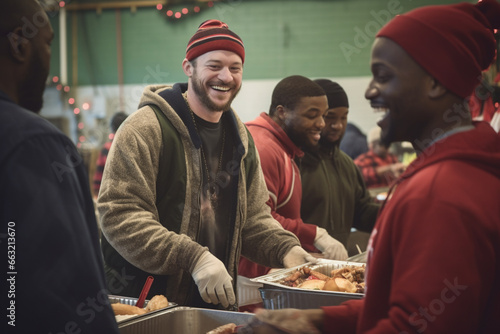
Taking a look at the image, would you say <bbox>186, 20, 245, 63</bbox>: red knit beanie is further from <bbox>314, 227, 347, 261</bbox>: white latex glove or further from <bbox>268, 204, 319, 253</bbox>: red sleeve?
<bbox>314, 227, 347, 261</bbox>: white latex glove

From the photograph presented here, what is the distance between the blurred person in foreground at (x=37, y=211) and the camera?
114 cm

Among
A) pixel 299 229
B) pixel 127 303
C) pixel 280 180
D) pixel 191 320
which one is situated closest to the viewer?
pixel 191 320

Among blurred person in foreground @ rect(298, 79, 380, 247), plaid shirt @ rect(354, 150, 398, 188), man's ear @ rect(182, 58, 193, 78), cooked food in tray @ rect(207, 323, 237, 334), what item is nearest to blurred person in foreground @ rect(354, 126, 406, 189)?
plaid shirt @ rect(354, 150, 398, 188)

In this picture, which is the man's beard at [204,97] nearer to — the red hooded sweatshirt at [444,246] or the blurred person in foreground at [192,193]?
the blurred person in foreground at [192,193]

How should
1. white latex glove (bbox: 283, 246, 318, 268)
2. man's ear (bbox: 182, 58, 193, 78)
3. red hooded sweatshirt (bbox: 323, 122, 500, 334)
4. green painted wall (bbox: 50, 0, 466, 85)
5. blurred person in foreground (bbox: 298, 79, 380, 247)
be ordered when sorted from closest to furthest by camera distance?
red hooded sweatshirt (bbox: 323, 122, 500, 334) < white latex glove (bbox: 283, 246, 318, 268) < man's ear (bbox: 182, 58, 193, 78) < blurred person in foreground (bbox: 298, 79, 380, 247) < green painted wall (bbox: 50, 0, 466, 85)

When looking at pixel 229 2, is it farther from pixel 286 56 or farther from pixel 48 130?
pixel 48 130

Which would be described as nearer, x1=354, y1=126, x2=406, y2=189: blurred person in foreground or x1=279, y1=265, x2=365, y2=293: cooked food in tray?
x1=279, y1=265, x2=365, y2=293: cooked food in tray

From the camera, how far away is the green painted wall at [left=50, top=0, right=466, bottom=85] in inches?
333

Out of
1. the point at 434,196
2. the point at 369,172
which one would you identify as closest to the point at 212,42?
the point at 434,196

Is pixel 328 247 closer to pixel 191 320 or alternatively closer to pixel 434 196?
pixel 191 320

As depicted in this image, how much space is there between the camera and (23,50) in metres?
1.24

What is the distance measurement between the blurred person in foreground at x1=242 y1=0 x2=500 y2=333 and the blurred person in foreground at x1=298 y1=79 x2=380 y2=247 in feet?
7.25

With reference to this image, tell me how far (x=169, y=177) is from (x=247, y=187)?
446 millimetres

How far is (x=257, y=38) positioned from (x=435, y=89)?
25.2ft
